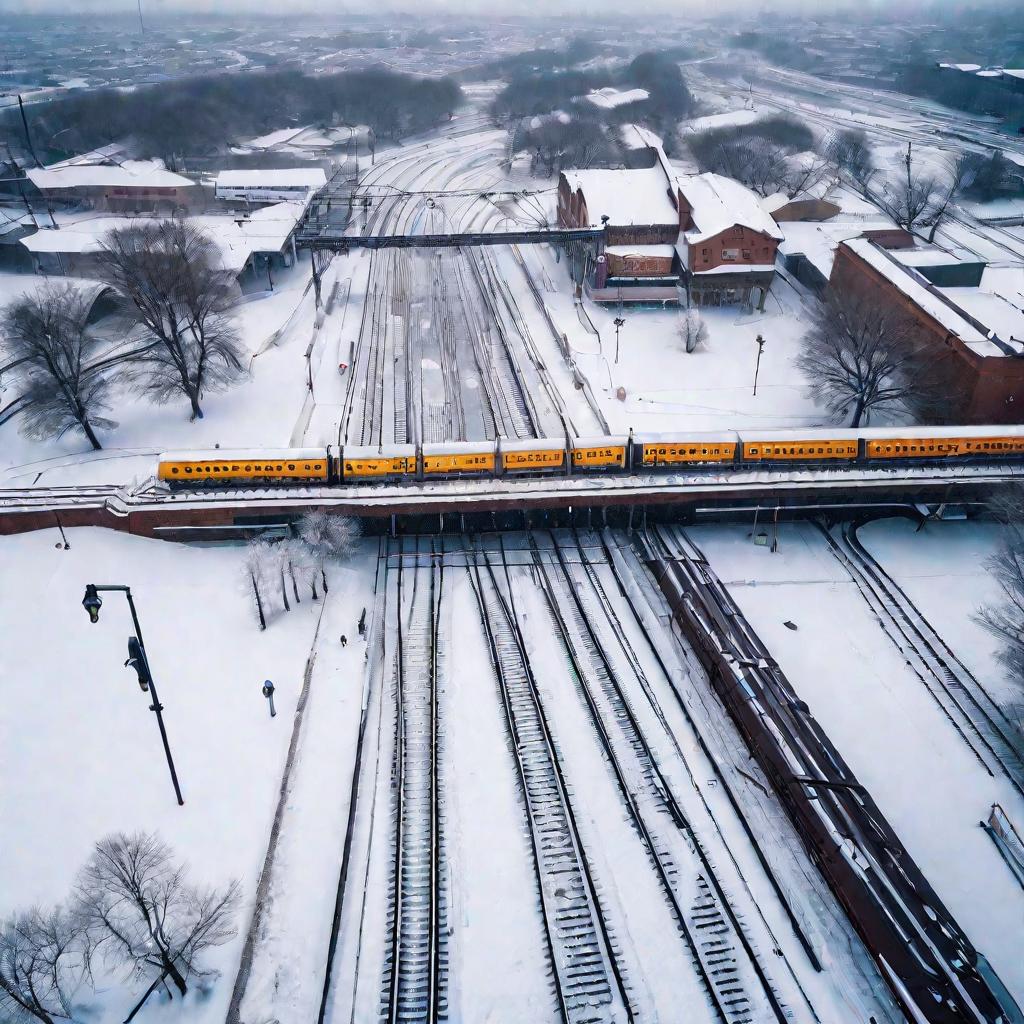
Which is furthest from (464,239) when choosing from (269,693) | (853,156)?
(853,156)

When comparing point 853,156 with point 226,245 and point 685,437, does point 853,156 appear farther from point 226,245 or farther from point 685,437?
point 685,437

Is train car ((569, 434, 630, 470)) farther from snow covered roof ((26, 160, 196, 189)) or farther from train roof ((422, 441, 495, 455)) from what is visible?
snow covered roof ((26, 160, 196, 189))

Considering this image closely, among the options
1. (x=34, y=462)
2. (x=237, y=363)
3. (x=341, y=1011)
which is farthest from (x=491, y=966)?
(x=237, y=363)

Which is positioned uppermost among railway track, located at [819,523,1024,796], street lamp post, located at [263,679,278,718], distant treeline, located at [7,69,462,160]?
distant treeline, located at [7,69,462,160]

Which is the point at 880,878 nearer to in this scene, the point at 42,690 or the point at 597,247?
the point at 42,690

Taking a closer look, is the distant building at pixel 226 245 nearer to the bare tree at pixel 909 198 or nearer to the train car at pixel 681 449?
the train car at pixel 681 449

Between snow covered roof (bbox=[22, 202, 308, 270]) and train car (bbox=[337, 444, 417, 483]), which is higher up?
snow covered roof (bbox=[22, 202, 308, 270])

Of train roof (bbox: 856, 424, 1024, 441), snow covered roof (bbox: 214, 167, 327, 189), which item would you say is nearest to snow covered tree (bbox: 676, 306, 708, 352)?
train roof (bbox: 856, 424, 1024, 441)
